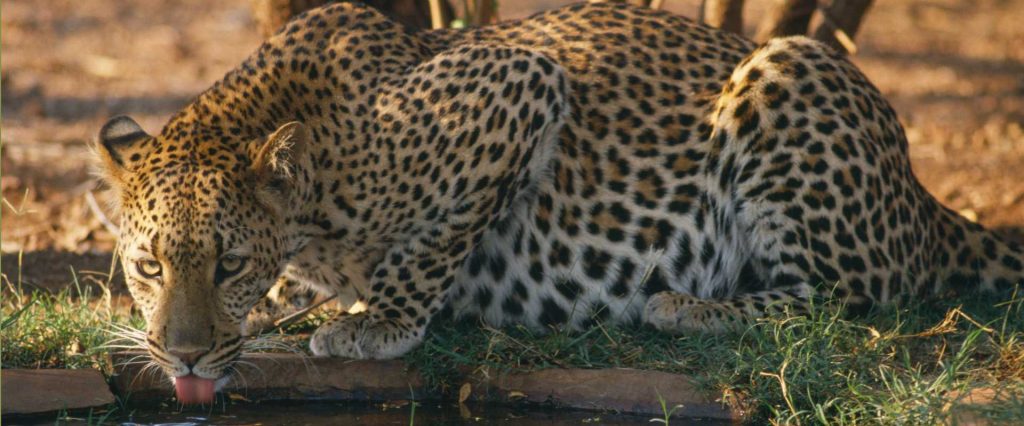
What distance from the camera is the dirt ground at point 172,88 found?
398 inches

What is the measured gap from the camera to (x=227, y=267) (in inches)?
251

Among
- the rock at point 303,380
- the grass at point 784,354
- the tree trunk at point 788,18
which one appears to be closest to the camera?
the grass at point 784,354

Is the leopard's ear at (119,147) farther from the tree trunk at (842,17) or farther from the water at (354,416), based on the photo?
the tree trunk at (842,17)

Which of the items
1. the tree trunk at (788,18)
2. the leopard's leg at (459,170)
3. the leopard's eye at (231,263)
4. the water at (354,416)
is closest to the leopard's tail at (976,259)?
the tree trunk at (788,18)

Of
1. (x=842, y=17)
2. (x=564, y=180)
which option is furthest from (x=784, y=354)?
(x=842, y=17)

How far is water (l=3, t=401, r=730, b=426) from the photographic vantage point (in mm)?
6449

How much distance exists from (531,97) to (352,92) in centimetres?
89

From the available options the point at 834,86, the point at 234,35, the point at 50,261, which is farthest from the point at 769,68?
the point at 234,35

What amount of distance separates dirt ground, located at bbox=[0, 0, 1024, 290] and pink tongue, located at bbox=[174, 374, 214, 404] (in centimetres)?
245

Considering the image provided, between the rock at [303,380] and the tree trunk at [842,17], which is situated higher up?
the tree trunk at [842,17]

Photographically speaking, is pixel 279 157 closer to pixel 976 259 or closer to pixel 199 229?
pixel 199 229

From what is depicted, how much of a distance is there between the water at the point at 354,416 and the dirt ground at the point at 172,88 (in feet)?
7.73

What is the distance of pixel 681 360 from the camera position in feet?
22.6

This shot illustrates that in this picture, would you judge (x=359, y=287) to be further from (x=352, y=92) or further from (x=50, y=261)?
(x=50, y=261)
